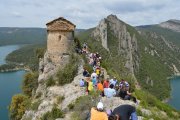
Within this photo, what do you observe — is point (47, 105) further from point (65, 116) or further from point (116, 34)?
point (116, 34)

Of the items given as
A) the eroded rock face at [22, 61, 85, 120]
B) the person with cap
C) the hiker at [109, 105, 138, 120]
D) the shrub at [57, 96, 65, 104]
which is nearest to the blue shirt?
the eroded rock face at [22, 61, 85, 120]

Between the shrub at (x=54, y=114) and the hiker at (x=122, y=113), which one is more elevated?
the hiker at (x=122, y=113)

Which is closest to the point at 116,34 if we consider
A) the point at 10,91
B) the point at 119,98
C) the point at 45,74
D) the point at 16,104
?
the point at 10,91

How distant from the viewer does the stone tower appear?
32.6 meters

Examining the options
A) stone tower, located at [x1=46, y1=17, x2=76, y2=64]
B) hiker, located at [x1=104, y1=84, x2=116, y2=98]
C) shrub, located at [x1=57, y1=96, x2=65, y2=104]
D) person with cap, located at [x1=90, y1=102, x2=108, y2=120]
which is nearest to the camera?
person with cap, located at [x1=90, y1=102, x2=108, y2=120]

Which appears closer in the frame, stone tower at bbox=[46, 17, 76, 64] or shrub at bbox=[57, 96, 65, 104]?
shrub at bbox=[57, 96, 65, 104]

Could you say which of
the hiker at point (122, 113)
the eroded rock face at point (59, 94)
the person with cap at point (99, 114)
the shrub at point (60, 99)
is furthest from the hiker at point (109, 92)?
the hiker at point (122, 113)

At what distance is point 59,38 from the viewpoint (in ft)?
107

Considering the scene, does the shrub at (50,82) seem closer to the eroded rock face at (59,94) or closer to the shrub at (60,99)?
the eroded rock face at (59,94)

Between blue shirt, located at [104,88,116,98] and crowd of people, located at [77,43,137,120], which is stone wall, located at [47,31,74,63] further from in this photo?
blue shirt, located at [104,88,116,98]

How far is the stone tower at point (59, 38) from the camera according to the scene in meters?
32.6

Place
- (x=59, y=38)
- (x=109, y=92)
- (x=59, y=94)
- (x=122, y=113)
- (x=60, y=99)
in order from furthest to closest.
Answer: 1. (x=59, y=38)
2. (x=59, y=94)
3. (x=60, y=99)
4. (x=109, y=92)
5. (x=122, y=113)

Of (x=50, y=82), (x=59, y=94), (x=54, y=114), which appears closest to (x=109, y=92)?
(x=54, y=114)

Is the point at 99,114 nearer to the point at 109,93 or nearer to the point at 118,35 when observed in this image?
the point at 109,93
